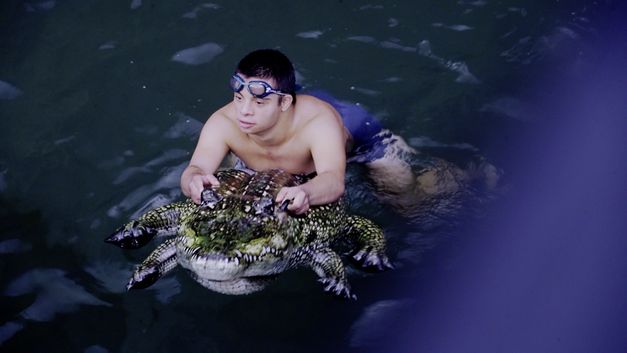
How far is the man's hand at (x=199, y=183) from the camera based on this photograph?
12.6 feet

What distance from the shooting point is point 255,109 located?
414 centimetres

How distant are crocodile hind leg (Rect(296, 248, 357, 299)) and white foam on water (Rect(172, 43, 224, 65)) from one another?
124 inches

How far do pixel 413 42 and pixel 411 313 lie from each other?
329cm

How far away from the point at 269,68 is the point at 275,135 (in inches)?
21.6

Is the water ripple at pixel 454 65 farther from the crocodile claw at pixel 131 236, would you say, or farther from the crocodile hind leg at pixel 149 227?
the crocodile claw at pixel 131 236

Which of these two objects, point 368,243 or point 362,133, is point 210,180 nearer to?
point 368,243

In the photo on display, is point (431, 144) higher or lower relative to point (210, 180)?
lower

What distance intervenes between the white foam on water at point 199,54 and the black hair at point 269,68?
101 inches

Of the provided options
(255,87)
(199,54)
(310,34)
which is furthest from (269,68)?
(310,34)

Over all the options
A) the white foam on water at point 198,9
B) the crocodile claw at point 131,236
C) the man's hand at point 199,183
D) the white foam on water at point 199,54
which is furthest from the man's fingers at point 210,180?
the white foam on water at point 198,9


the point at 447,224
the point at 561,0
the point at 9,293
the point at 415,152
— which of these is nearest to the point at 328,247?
the point at 447,224

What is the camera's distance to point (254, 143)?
4586mm

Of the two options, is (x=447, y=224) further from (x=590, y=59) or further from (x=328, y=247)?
(x=590, y=59)

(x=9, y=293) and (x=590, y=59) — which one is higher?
(x=590, y=59)
